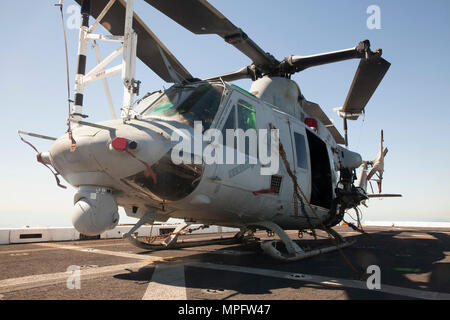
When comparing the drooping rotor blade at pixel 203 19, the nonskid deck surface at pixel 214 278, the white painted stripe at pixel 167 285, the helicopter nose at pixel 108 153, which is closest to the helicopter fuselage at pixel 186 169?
the helicopter nose at pixel 108 153

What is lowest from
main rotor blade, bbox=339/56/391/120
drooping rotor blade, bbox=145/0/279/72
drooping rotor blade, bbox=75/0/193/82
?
main rotor blade, bbox=339/56/391/120

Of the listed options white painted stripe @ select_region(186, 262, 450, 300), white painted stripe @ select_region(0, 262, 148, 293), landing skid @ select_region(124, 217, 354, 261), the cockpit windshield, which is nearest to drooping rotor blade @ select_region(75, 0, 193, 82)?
the cockpit windshield

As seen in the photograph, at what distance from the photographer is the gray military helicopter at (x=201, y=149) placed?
4074mm

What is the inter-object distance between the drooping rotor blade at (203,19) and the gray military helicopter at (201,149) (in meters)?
0.02

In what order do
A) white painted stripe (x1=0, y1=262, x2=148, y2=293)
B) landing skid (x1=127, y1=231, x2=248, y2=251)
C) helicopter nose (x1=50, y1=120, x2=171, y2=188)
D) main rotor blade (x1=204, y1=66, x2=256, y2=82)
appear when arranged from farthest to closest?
main rotor blade (x1=204, y1=66, x2=256, y2=82) → landing skid (x1=127, y1=231, x2=248, y2=251) → helicopter nose (x1=50, y1=120, x2=171, y2=188) → white painted stripe (x1=0, y1=262, x2=148, y2=293)

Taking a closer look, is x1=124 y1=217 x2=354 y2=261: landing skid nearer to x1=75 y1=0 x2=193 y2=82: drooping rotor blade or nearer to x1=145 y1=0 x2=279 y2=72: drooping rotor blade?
x1=75 y1=0 x2=193 y2=82: drooping rotor blade

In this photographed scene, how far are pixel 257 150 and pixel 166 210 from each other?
76.4 inches

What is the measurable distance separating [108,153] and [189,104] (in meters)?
1.78

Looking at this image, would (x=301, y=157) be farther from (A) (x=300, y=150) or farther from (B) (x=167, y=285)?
(B) (x=167, y=285)

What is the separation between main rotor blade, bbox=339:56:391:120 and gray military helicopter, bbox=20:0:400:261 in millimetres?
52

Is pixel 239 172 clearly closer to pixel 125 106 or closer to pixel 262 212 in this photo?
pixel 262 212

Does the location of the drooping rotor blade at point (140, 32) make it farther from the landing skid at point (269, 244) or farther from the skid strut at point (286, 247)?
the skid strut at point (286, 247)

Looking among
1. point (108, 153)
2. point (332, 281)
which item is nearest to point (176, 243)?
point (108, 153)

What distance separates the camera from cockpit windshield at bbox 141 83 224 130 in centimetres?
508
